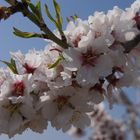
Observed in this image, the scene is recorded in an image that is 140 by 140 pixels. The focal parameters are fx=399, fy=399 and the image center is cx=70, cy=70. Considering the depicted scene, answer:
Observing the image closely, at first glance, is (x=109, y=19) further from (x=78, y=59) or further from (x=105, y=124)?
(x=105, y=124)

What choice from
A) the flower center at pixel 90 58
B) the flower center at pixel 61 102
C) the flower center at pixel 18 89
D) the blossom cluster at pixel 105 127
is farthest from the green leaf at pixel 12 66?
the blossom cluster at pixel 105 127

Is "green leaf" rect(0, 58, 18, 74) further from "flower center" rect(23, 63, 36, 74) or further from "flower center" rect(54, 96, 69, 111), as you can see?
"flower center" rect(54, 96, 69, 111)

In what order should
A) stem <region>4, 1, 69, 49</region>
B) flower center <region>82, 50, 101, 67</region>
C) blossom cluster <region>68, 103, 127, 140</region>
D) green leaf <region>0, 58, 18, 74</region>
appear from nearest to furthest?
stem <region>4, 1, 69, 49</region> < flower center <region>82, 50, 101, 67</region> < green leaf <region>0, 58, 18, 74</region> < blossom cluster <region>68, 103, 127, 140</region>

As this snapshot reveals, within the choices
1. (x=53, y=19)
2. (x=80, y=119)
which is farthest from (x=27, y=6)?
(x=80, y=119)

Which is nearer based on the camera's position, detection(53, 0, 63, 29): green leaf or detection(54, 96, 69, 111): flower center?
detection(53, 0, 63, 29): green leaf

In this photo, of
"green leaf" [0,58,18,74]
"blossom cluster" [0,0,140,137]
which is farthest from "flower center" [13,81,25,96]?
"green leaf" [0,58,18,74]

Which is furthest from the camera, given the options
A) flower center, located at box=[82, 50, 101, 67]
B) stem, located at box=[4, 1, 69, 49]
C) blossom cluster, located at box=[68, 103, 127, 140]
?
blossom cluster, located at box=[68, 103, 127, 140]
